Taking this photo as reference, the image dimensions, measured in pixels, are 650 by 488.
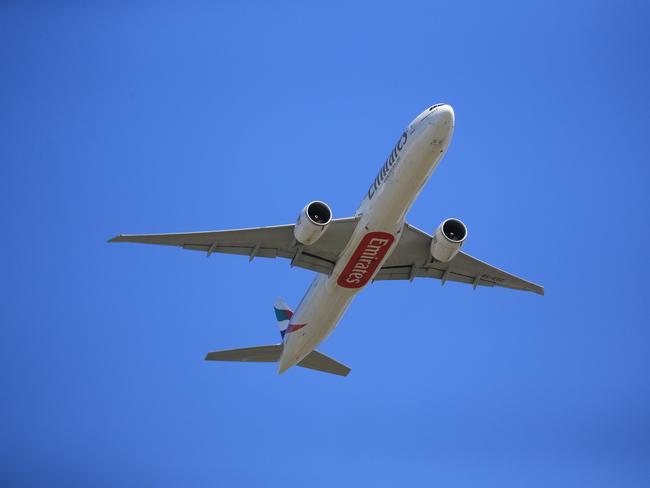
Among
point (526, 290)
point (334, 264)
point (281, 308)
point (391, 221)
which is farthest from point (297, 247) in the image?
point (526, 290)

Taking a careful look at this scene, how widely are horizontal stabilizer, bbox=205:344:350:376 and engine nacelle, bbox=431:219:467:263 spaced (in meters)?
7.81

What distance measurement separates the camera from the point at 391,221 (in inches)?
1016

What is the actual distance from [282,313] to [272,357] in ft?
8.84

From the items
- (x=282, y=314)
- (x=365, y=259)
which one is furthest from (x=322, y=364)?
(x=365, y=259)

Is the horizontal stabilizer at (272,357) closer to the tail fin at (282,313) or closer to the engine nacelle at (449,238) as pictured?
the tail fin at (282,313)

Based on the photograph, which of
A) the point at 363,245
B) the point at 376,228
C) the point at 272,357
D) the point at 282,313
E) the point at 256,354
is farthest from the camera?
the point at 282,313

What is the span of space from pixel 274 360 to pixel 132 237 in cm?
878

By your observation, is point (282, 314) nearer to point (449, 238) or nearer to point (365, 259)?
point (365, 259)

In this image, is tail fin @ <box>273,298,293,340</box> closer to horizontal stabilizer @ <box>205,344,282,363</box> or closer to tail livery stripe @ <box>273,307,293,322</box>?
tail livery stripe @ <box>273,307,293,322</box>

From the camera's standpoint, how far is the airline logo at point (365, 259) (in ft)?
86.2

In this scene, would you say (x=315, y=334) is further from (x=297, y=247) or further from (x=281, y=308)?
(x=281, y=308)

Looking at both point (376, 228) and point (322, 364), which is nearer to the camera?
point (376, 228)

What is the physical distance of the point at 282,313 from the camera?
113ft

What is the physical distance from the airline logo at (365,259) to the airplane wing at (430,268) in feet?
7.79
